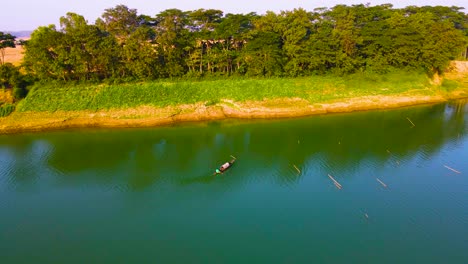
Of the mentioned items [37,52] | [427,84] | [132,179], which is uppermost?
[37,52]

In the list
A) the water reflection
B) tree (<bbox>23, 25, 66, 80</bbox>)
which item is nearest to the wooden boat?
the water reflection

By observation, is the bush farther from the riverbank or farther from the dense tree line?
the dense tree line

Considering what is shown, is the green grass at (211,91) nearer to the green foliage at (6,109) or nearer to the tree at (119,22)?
the green foliage at (6,109)

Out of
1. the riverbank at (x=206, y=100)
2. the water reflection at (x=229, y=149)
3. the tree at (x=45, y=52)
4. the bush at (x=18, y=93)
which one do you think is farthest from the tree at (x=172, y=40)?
the bush at (x=18, y=93)

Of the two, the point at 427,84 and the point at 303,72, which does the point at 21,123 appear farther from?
the point at 427,84

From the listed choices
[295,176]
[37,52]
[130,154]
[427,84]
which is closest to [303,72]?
[427,84]

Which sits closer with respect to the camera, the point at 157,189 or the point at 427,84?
the point at 157,189
